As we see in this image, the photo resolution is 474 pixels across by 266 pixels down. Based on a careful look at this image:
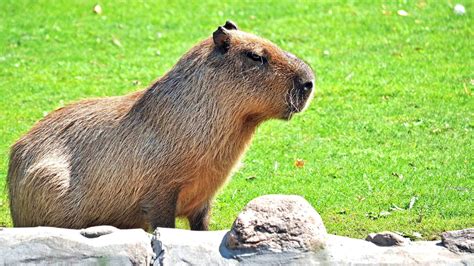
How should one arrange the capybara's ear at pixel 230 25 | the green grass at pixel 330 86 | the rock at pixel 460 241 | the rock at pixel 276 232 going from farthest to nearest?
the green grass at pixel 330 86 < the capybara's ear at pixel 230 25 < the rock at pixel 460 241 < the rock at pixel 276 232

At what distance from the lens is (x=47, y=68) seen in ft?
39.6

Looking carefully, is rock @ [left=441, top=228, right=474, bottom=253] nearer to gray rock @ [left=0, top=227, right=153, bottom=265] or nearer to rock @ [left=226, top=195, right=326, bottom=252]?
rock @ [left=226, top=195, right=326, bottom=252]

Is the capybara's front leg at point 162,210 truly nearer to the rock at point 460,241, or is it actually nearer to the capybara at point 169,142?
the capybara at point 169,142

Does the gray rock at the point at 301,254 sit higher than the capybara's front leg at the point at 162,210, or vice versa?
the gray rock at the point at 301,254

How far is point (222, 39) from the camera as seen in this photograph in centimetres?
721

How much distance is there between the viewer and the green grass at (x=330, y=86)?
8.48m

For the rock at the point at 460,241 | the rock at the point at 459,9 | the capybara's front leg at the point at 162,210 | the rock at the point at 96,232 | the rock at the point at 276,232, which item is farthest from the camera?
the rock at the point at 459,9

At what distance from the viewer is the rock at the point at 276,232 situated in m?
5.77

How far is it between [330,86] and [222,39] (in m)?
4.20

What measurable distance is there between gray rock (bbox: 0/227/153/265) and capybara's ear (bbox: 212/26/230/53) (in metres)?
1.77

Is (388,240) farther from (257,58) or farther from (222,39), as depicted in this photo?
(222,39)

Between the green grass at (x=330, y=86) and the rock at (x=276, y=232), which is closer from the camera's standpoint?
the rock at (x=276, y=232)

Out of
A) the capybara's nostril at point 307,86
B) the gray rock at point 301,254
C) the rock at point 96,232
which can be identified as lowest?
the gray rock at point 301,254

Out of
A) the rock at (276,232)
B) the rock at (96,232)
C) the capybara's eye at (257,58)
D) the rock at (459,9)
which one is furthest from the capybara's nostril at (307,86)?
the rock at (459,9)
